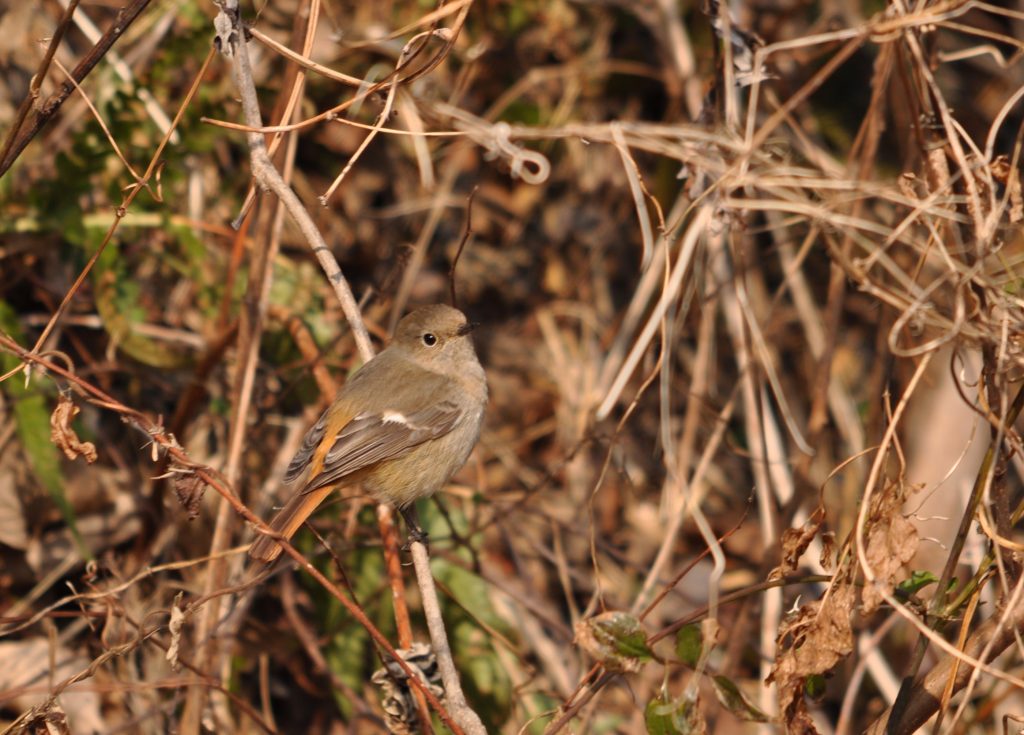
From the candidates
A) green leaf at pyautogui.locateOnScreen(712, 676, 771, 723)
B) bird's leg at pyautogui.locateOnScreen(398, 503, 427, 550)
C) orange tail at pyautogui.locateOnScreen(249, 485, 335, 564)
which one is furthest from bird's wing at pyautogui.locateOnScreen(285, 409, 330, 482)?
green leaf at pyautogui.locateOnScreen(712, 676, 771, 723)

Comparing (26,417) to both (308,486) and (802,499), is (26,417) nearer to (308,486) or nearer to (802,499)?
(308,486)

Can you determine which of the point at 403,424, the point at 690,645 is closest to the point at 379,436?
the point at 403,424

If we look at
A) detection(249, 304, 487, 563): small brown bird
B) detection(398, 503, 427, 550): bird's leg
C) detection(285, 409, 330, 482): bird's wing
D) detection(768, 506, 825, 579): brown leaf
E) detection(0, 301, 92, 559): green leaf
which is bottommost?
detection(768, 506, 825, 579): brown leaf

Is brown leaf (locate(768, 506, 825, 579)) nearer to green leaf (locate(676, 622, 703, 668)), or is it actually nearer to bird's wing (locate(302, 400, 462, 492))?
green leaf (locate(676, 622, 703, 668))

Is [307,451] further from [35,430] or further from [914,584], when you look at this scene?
[914,584]

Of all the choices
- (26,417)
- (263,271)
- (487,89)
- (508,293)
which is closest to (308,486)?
(263,271)

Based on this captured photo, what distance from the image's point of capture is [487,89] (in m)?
5.63

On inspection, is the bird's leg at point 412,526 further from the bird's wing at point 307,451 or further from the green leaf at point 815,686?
the green leaf at point 815,686

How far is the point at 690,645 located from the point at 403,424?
1.70m

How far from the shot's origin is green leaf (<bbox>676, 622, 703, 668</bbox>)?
2.36 m

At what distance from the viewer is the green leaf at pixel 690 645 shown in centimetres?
236

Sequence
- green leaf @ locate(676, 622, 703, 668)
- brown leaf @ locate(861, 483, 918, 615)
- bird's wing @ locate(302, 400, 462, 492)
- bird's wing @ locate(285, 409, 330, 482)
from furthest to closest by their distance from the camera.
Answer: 1. bird's wing @ locate(285, 409, 330, 482)
2. bird's wing @ locate(302, 400, 462, 492)
3. green leaf @ locate(676, 622, 703, 668)
4. brown leaf @ locate(861, 483, 918, 615)

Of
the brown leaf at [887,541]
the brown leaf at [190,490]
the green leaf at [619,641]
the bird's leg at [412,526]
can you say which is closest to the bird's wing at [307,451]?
the bird's leg at [412,526]

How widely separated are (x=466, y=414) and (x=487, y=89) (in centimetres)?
231
